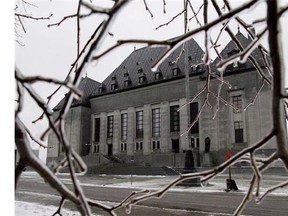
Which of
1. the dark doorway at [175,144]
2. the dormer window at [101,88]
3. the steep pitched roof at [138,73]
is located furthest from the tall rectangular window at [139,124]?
the dormer window at [101,88]

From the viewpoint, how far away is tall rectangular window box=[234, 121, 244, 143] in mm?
14805

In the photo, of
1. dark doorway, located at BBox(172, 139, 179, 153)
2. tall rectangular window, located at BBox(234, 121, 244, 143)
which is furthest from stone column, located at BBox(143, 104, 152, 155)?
tall rectangular window, located at BBox(234, 121, 244, 143)

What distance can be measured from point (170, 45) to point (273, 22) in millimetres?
125

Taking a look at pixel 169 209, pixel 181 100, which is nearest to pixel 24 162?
pixel 169 209

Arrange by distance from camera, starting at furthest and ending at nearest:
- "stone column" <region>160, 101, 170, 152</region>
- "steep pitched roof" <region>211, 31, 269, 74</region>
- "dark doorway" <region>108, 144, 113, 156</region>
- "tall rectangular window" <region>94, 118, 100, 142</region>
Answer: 1. "tall rectangular window" <region>94, 118, 100, 142</region>
2. "dark doorway" <region>108, 144, 113, 156</region>
3. "stone column" <region>160, 101, 170, 152</region>
4. "steep pitched roof" <region>211, 31, 269, 74</region>

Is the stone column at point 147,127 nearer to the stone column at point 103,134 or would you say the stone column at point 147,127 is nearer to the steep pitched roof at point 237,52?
the stone column at point 103,134

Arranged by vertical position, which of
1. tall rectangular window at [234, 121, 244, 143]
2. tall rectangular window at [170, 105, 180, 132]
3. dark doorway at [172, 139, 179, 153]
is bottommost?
dark doorway at [172, 139, 179, 153]

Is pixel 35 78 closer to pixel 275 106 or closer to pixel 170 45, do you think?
pixel 170 45

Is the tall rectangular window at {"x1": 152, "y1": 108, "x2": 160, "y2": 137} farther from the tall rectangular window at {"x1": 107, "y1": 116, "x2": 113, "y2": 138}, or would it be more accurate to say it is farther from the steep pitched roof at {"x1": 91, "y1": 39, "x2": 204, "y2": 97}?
the tall rectangular window at {"x1": 107, "y1": 116, "x2": 113, "y2": 138}

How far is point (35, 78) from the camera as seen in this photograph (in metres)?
0.37

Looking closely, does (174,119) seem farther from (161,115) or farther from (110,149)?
(110,149)

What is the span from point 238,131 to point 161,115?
191 inches

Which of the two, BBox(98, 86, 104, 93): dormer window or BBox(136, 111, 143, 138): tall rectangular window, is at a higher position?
BBox(98, 86, 104, 93): dormer window

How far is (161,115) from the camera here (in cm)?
1814
